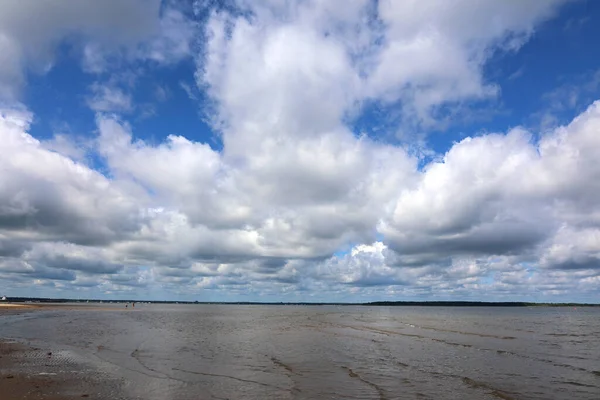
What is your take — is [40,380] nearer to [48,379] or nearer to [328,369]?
[48,379]

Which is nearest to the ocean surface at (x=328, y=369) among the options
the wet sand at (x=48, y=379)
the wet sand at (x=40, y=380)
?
the wet sand at (x=48, y=379)

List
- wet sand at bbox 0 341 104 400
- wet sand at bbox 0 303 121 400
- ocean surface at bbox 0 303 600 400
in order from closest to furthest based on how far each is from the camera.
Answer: wet sand at bbox 0 341 104 400 → wet sand at bbox 0 303 121 400 → ocean surface at bbox 0 303 600 400

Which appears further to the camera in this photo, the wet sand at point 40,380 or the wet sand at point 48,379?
the wet sand at point 48,379

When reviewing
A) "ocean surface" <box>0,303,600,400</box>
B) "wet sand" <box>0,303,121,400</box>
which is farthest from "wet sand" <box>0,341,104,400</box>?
"ocean surface" <box>0,303,600,400</box>

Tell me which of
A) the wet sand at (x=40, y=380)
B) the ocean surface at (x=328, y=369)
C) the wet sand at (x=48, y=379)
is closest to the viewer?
the wet sand at (x=40, y=380)

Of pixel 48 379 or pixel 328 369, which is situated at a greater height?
pixel 48 379

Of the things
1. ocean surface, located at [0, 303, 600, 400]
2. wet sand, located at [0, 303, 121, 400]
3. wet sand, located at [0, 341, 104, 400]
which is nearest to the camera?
wet sand, located at [0, 341, 104, 400]

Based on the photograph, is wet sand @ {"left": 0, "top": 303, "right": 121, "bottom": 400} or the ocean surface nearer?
wet sand @ {"left": 0, "top": 303, "right": 121, "bottom": 400}

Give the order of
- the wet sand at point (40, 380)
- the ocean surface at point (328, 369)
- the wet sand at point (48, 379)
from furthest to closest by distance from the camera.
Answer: the ocean surface at point (328, 369), the wet sand at point (48, 379), the wet sand at point (40, 380)

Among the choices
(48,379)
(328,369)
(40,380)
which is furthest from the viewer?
(328,369)

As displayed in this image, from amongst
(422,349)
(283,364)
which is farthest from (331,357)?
(422,349)

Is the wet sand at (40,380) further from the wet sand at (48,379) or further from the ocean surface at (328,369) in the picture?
the ocean surface at (328,369)

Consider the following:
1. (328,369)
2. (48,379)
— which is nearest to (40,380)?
(48,379)

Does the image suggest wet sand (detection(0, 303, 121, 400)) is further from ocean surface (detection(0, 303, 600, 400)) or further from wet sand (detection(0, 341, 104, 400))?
ocean surface (detection(0, 303, 600, 400))
